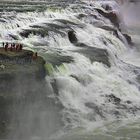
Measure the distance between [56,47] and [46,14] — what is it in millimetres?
7312

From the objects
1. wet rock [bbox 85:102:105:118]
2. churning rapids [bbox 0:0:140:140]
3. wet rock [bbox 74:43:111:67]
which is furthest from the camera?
wet rock [bbox 74:43:111:67]

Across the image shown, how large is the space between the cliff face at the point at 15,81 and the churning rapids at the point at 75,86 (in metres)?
0.25

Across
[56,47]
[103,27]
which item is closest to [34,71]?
[56,47]

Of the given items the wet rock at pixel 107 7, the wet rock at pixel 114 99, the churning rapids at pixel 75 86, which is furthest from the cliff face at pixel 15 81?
the wet rock at pixel 107 7

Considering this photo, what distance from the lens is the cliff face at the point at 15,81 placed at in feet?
43.4

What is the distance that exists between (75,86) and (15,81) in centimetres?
302

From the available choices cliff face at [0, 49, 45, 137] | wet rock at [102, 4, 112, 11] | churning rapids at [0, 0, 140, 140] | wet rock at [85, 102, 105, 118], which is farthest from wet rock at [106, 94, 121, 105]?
wet rock at [102, 4, 112, 11]

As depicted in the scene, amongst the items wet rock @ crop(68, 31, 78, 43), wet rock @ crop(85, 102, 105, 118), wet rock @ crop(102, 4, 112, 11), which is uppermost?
wet rock @ crop(102, 4, 112, 11)

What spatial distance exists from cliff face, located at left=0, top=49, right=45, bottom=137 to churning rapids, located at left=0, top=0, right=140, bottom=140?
0.25 m

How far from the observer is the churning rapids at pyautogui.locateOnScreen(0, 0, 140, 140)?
13.8 m

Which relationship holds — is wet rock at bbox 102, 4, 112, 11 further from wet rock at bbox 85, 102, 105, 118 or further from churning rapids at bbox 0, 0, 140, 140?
wet rock at bbox 85, 102, 105, 118

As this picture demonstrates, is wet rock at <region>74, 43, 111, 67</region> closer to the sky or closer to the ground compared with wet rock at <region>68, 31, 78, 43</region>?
closer to the ground

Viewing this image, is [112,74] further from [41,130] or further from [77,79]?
[41,130]

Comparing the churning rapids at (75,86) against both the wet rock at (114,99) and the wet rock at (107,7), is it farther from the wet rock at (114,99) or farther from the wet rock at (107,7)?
the wet rock at (107,7)
